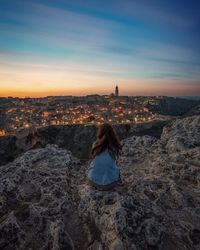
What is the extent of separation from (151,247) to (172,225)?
130cm

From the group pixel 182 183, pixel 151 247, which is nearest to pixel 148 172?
pixel 182 183

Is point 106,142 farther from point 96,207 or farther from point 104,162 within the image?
point 96,207

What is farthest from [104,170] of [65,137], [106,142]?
[65,137]

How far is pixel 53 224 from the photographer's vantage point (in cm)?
768

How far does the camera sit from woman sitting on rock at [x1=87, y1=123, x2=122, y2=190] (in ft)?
28.2

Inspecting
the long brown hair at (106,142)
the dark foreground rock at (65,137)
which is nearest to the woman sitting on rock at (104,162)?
the long brown hair at (106,142)

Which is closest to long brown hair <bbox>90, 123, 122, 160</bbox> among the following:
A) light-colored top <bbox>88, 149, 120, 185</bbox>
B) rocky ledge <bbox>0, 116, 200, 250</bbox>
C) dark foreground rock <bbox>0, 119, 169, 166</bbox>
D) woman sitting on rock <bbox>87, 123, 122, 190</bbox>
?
woman sitting on rock <bbox>87, 123, 122, 190</bbox>

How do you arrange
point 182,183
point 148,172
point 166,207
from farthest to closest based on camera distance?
point 148,172 → point 182,183 → point 166,207

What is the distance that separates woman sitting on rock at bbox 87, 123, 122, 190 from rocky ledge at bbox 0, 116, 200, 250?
0.33 m

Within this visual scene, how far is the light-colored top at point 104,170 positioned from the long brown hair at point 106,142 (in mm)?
165

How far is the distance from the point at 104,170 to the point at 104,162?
0.94 ft

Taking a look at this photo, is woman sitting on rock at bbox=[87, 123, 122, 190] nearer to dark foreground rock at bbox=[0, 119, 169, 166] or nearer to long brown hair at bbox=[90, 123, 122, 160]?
long brown hair at bbox=[90, 123, 122, 160]

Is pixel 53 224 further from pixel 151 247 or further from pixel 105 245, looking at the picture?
pixel 151 247

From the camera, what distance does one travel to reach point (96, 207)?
26.2 ft
